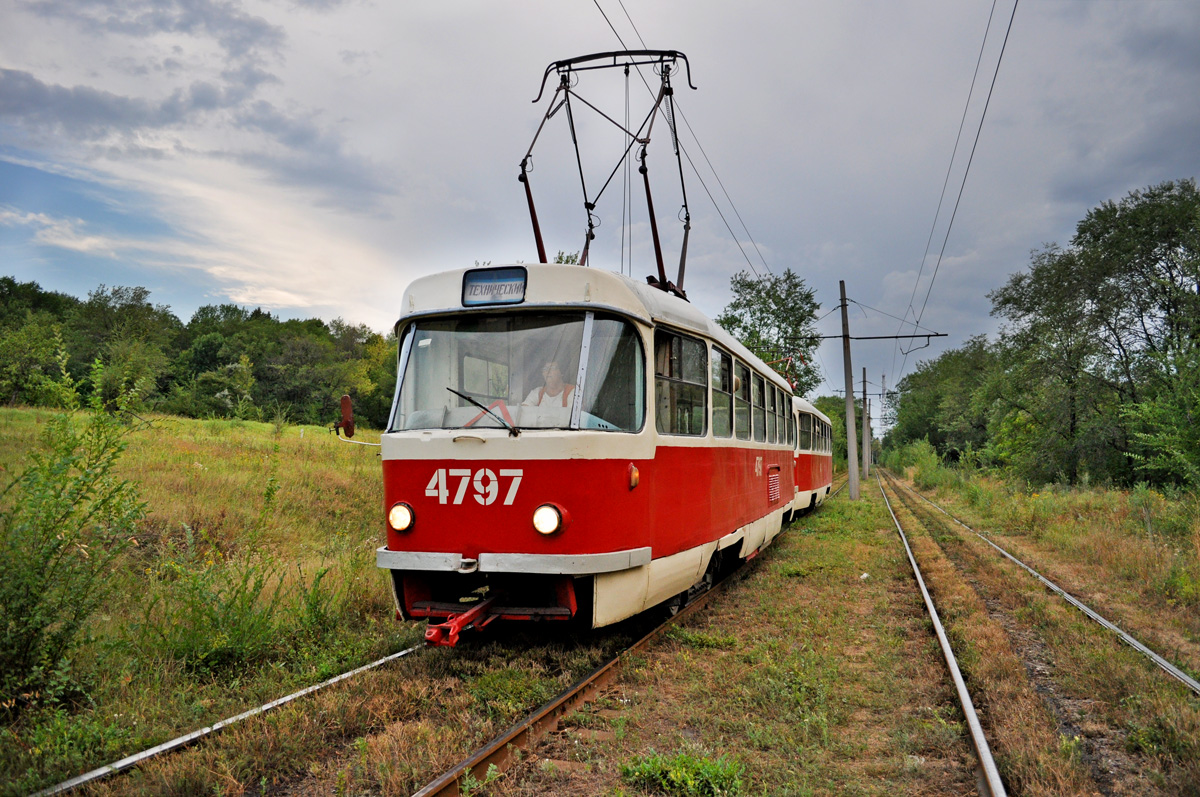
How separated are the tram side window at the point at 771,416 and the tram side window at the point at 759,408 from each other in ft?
1.16

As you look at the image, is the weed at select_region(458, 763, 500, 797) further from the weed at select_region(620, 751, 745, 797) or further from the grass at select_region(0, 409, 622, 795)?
the weed at select_region(620, 751, 745, 797)

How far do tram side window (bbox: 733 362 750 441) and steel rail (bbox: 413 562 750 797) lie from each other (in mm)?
3122

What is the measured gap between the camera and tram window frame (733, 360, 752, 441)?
8.25 m

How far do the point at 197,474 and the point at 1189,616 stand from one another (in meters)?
15.7

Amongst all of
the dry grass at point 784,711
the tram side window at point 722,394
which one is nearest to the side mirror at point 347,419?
the dry grass at point 784,711

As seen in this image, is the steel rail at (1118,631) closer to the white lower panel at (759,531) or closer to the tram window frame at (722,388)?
the white lower panel at (759,531)

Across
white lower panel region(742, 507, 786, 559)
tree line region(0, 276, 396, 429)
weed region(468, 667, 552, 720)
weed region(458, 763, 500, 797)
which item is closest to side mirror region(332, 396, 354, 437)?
weed region(468, 667, 552, 720)

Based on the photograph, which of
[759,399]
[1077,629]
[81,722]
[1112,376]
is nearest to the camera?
[81,722]

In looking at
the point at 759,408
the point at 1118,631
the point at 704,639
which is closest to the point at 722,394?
the point at 759,408

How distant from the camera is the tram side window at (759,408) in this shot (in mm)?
9523

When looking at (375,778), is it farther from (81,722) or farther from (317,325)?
(317,325)

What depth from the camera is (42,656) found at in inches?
176

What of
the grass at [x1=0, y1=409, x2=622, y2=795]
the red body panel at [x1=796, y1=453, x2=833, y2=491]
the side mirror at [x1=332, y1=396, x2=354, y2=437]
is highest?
the side mirror at [x1=332, y1=396, x2=354, y2=437]

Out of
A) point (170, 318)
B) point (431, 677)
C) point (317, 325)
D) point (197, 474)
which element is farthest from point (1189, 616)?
point (317, 325)
